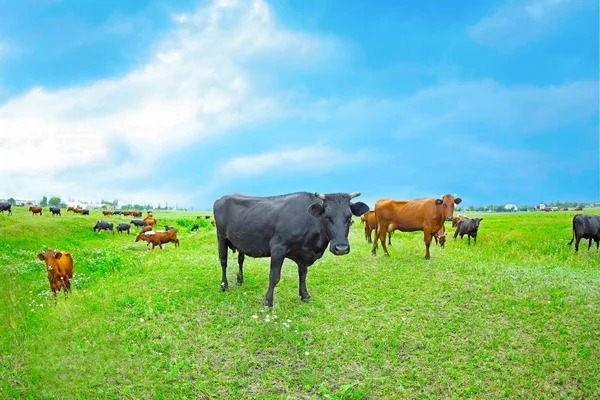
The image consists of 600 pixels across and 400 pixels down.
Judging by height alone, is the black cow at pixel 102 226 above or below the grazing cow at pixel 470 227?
below

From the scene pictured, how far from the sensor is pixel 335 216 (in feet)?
31.4

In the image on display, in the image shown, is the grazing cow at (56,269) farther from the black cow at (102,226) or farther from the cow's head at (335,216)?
the black cow at (102,226)

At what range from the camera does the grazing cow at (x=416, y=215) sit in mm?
16469

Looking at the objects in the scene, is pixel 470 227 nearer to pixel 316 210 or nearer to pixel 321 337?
pixel 316 210

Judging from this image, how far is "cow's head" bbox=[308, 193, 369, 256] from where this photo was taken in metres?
9.36

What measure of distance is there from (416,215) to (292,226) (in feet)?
28.6

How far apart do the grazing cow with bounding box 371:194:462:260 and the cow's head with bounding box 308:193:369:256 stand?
7404 millimetres

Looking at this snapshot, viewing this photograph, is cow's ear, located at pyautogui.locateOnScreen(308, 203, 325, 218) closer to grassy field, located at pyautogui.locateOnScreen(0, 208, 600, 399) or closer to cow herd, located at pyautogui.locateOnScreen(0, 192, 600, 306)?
cow herd, located at pyautogui.locateOnScreen(0, 192, 600, 306)

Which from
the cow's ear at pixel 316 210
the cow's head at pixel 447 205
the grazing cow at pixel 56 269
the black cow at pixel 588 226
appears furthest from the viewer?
the black cow at pixel 588 226

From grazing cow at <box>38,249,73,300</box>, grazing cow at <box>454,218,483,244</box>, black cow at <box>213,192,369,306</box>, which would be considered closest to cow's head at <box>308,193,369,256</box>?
black cow at <box>213,192,369,306</box>

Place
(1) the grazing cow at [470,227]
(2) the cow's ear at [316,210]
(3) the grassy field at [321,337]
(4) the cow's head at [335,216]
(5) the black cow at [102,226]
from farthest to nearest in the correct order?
(5) the black cow at [102,226], (1) the grazing cow at [470,227], (2) the cow's ear at [316,210], (4) the cow's head at [335,216], (3) the grassy field at [321,337]

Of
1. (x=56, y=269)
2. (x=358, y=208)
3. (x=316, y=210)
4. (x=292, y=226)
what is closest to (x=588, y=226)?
(x=358, y=208)

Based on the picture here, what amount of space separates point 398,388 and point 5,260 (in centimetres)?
2557

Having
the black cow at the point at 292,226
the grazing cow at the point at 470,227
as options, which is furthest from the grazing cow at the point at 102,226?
the grazing cow at the point at 470,227
